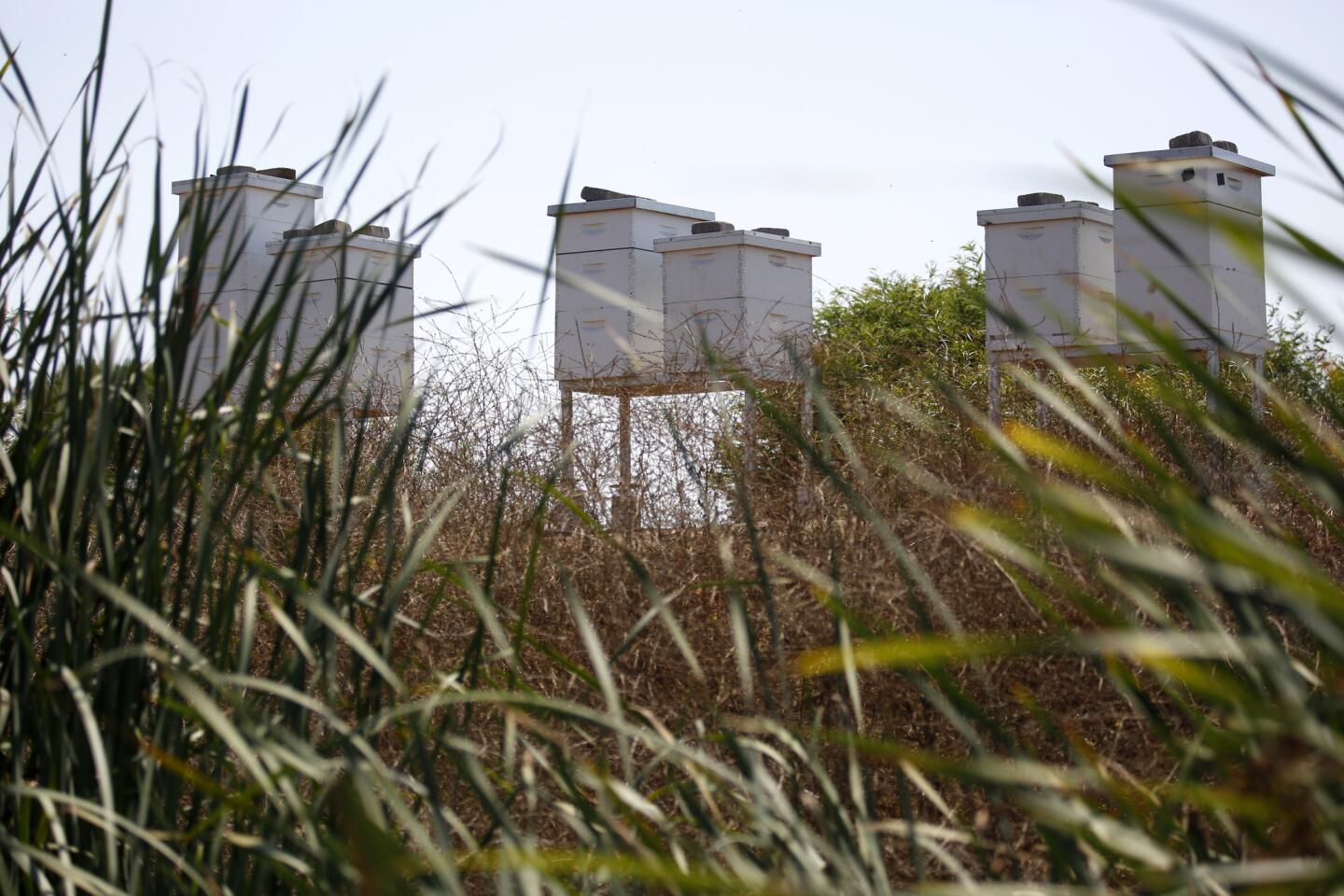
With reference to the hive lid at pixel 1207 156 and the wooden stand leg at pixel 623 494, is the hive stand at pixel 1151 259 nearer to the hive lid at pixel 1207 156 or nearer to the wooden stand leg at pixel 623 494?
the hive lid at pixel 1207 156

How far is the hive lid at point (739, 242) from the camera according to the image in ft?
30.0

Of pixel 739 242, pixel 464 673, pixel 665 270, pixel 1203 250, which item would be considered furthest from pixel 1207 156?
pixel 464 673

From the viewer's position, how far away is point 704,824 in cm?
114

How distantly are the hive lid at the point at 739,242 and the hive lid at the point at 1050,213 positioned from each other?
1.14 meters

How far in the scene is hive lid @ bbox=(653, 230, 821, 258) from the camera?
30.0 ft

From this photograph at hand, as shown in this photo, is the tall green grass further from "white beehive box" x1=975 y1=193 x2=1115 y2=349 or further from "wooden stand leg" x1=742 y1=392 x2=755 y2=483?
"white beehive box" x1=975 y1=193 x2=1115 y2=349

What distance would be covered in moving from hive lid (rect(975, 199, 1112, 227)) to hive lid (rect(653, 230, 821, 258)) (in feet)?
3.74

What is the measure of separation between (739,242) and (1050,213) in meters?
1.78

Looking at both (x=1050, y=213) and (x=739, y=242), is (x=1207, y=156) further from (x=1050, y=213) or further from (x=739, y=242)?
(x=739, y=242)

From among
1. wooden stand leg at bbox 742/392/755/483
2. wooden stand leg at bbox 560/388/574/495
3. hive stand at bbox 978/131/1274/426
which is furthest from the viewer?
hive stand at bbox 978/131/1274/426

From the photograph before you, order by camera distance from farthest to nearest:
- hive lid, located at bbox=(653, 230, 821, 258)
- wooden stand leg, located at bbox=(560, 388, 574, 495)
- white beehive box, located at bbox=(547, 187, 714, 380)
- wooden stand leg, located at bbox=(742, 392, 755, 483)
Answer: white beehive box, located at bbox=(547, 187, 714, 380) → hive lid, located at bbox=(653, 230, 821, 258) → wooden stand leg, located at bbox=(560, 388, 574, 495) → wooden stand leg, located at bbox=(742, 392, 755, 483)

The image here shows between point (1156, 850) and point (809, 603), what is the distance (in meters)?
2.44

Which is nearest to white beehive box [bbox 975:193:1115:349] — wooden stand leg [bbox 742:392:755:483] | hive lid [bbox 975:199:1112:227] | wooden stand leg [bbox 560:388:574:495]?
hive lid [bbox 975:199:1112:227]

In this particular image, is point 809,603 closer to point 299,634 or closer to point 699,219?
point 299,634
